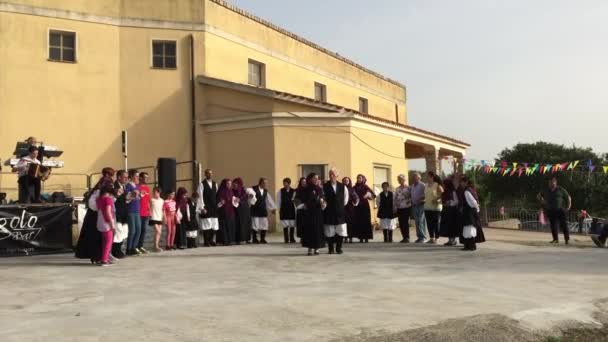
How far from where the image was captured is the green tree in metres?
42.9

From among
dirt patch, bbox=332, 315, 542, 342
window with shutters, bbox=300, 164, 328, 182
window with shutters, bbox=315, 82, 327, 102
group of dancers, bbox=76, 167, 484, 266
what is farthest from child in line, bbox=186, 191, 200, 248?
window with shutters, bbox=315, 82, 327, 102

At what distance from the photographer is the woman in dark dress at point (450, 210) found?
12.4 metres

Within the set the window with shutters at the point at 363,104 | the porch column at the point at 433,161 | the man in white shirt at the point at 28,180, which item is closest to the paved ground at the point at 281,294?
the man in white shirt at the point at 28,180

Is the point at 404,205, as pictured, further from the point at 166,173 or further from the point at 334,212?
the point at 166,173

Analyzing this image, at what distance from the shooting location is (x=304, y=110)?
704 inches

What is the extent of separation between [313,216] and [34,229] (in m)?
5.61

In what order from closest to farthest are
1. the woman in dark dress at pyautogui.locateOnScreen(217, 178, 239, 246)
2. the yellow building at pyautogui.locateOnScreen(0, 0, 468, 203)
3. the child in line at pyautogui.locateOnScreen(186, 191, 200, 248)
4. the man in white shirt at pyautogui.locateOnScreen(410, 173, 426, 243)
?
the child in line at pyautogui.locateOnScreen(186, 191, 200, 248)
the woman in dark dress at pyautogui.locateOnScreen(217, 178, 239, 246)
the man in white shirt at pyautogui.locateOnScreen(410, 173, 426, 243)
the yellow building at pyautogui.locateOnScreen(0, 0, 468, 203)

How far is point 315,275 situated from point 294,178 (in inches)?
370

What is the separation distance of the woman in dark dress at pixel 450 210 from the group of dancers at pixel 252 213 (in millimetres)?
22

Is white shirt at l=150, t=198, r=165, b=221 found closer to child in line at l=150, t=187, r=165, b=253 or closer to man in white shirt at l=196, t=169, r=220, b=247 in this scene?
child in line at l=150, t=187, r=165, b=253

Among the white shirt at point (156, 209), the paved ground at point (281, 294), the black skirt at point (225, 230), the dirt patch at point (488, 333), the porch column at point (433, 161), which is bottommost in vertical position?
the dirt patch at point (488, 333)

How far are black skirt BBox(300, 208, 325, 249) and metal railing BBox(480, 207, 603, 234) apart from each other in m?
16.6

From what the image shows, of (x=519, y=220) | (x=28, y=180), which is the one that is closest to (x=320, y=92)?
(x=519, y=220)

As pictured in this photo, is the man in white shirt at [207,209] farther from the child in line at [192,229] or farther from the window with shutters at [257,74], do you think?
the window with shutters at [257,74]
